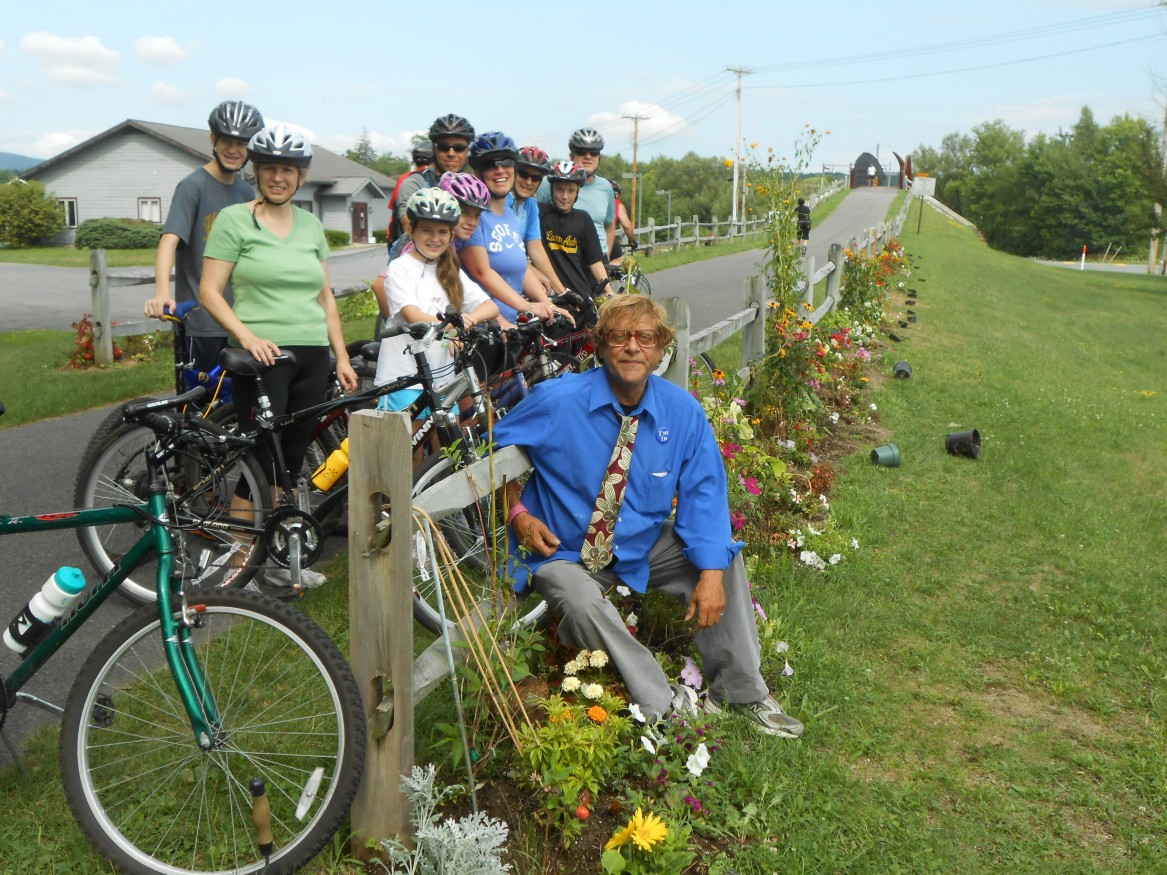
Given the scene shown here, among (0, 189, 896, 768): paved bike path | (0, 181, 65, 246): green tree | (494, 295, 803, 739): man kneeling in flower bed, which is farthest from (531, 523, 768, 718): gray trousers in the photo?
(0, 181, 65, 246): green tree

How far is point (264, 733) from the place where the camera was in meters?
3.04

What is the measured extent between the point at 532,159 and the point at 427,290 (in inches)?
66.7

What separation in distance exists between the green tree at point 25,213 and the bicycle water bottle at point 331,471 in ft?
156

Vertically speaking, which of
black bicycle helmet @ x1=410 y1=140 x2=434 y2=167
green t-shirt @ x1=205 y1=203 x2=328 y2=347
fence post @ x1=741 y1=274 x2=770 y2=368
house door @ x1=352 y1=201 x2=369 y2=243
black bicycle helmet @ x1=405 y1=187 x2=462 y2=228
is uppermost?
house door @ x1=352 y1=201 x2=369 y2=243

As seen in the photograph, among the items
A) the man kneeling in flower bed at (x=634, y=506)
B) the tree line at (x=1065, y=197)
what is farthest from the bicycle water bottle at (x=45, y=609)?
the tree line at (x=1065, y=197)

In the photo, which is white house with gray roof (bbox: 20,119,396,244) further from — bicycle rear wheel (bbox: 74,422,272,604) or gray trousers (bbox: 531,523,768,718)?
gray trousers (bbox: 531,523,768,718)

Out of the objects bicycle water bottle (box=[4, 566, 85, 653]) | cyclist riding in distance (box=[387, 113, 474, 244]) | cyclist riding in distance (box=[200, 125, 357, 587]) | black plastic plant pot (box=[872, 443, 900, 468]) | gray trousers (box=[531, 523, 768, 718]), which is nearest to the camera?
bicycle water bottle (box=[4, 566, 85, 653])

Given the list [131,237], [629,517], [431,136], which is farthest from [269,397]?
[131,237]

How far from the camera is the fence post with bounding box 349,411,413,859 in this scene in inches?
108

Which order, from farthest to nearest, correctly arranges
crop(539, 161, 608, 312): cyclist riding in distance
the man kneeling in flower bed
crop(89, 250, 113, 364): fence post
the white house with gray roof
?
the white house with gray roof, crop(89, 250, 113, 364): fence post, crop(539, 161, 608, 312): cyclist riding in distance, the man kneeling in flower bed

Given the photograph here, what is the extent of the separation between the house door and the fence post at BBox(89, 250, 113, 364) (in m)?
46.2

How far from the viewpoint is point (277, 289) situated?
4.56 metres

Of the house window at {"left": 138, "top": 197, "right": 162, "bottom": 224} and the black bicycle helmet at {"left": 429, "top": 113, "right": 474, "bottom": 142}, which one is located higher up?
the house window at {"left": 138, "top": 197, "right": 162, "bottom": 224}

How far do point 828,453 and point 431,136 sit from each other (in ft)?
12.8
